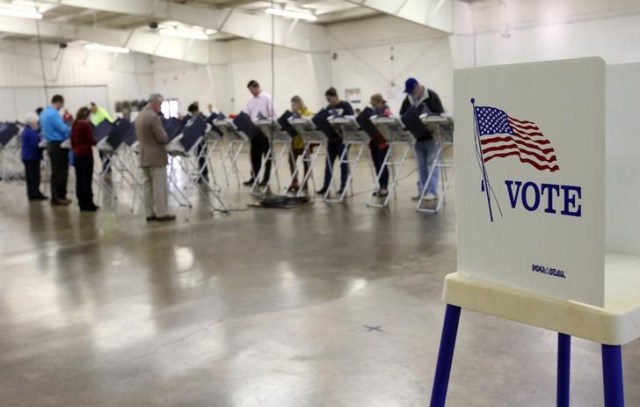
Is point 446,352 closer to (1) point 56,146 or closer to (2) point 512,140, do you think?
(2) point 512,140

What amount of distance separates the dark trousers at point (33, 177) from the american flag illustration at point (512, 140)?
9917 millimetres

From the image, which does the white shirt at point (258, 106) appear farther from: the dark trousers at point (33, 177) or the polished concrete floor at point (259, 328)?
the polished concrete floor at point (259, 328)

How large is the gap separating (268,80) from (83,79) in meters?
7.70

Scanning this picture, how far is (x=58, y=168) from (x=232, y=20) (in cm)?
945

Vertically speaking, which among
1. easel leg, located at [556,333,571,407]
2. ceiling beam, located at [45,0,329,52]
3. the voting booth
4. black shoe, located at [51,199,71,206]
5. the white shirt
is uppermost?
ceiling beam, located at [45,0,329,52]

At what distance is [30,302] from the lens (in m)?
4.36

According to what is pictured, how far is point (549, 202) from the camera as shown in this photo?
1246 millimetres

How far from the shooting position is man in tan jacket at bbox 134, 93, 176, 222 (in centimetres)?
711

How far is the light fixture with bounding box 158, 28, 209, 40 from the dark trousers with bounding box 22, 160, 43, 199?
12.1 meters

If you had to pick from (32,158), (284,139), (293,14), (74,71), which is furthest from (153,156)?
(74,71)

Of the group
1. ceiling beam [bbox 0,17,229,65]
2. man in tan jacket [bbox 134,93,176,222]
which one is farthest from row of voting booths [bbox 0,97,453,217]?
ceiling beam [bbox 0,17,229,65]

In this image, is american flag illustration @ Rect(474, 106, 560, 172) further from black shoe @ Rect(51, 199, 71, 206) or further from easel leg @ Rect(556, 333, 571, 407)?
black shoe @ Rect(51, 199, 71, 206)

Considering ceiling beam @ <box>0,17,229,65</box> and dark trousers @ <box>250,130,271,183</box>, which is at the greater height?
ceiling beam @ <box>0,17,229,65</box>

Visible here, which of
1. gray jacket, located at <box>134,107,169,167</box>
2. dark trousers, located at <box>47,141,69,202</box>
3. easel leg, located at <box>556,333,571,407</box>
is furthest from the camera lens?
dark trousers, located at <box>47,141,69,202</box>
